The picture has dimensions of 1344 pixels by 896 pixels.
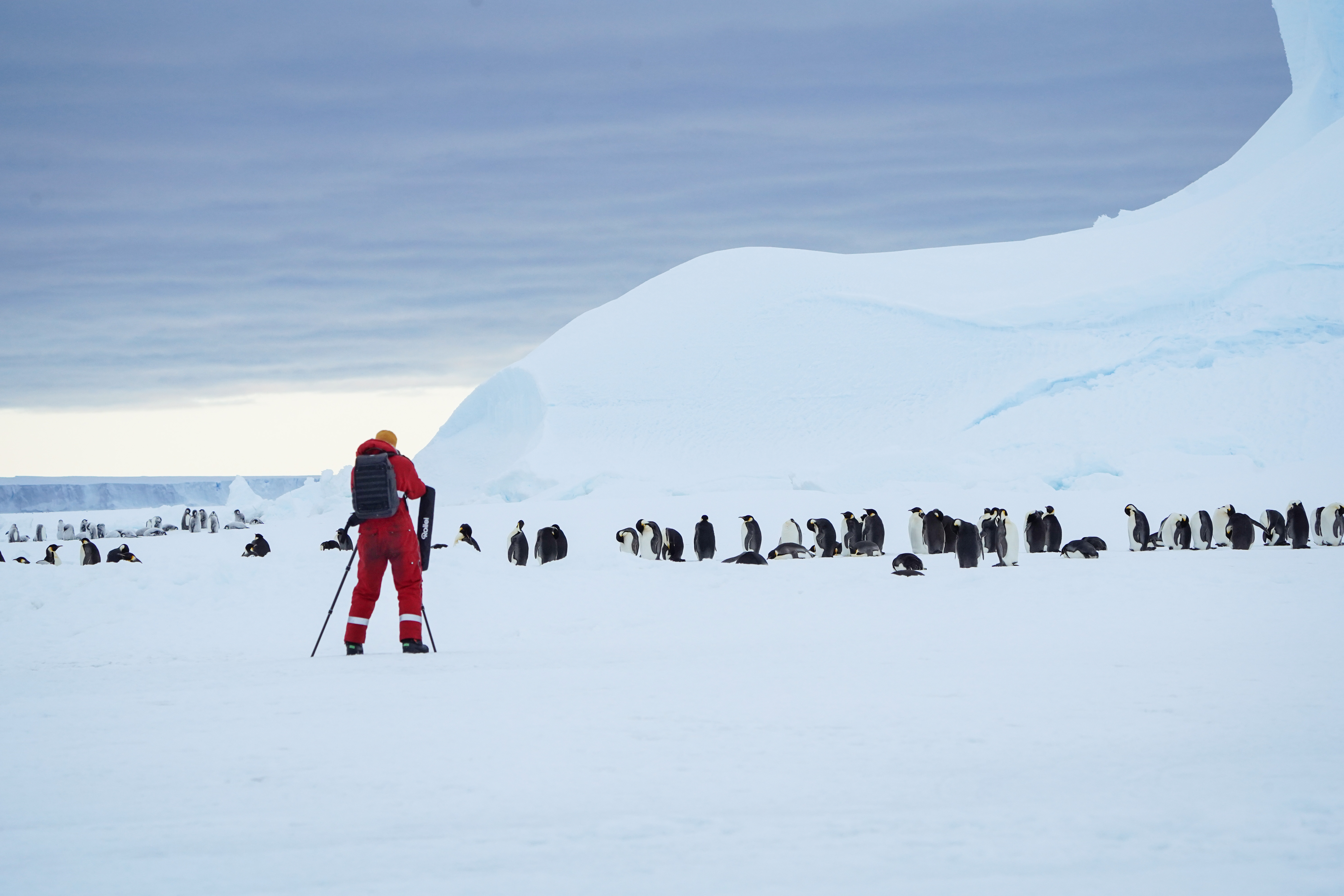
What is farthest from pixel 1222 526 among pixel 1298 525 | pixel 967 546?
pixel 967 546

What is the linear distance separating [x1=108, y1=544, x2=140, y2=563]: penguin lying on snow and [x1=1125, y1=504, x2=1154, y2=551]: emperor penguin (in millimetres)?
13482

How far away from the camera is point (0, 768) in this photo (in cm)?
372

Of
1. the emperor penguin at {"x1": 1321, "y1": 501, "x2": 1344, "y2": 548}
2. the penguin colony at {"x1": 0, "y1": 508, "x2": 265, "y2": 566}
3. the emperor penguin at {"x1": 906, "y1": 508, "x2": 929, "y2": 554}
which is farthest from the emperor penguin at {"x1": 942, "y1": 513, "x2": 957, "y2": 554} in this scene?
the penguin colony at {"x1": 0, "y1": 508, "x2": 265, "y2": 566}

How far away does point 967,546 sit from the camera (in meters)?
13.9

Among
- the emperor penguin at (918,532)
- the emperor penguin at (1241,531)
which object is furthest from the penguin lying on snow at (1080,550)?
the emperor penguin at (1241,531)

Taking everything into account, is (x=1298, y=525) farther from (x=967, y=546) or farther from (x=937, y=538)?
(x=967, y=546)

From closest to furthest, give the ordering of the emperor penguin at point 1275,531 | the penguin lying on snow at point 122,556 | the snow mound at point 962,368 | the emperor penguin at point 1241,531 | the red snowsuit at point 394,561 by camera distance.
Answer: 1. the red snowsuit at point 394,561
2. the emperor penguin at point 1241,531
3. the emperor penguin at point 1275,531
4. the penguin lying on snow at point 122,556
5. the snow mound at point 962,368

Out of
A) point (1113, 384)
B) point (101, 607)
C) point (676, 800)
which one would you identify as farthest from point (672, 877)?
point (1113, 384)

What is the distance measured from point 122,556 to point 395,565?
1224 cm

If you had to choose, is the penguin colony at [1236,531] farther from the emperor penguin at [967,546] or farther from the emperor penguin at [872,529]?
the emperor penguin at [872,529]

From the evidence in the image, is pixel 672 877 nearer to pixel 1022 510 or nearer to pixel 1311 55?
pixel 1022 510

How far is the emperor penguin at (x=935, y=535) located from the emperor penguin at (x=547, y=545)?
17.0 feet

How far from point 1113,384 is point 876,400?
5617mm

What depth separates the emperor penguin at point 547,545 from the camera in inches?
631
